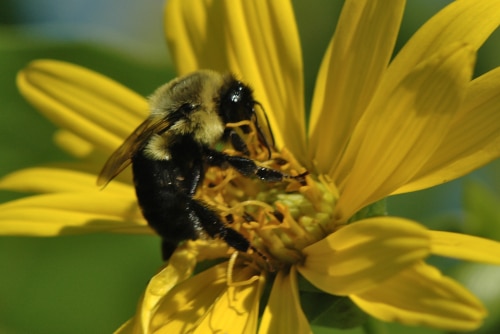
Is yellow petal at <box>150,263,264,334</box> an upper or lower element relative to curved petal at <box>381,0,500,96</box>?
lower

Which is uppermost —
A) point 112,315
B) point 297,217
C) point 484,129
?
point 484,129

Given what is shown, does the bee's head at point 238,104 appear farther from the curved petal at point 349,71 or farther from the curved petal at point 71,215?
the curved petal at point 71,215

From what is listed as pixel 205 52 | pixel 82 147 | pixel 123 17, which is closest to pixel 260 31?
pixel 205 52

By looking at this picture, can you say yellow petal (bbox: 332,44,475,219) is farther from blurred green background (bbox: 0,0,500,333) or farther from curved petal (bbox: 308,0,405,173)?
blurred green background (bbox: 0,0,500,333)

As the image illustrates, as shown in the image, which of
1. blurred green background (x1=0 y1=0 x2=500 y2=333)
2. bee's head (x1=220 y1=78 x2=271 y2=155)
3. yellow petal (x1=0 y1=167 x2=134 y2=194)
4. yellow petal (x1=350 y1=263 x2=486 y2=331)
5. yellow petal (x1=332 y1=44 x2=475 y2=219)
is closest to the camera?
yellow petal (x1=350 y1=263 x2=486 y2=331)

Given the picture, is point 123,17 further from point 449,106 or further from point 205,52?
point 449,106

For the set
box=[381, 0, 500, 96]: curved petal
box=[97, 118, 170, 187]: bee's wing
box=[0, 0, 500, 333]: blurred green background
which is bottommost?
box=[0, 0, 500, 333]: blurred green background

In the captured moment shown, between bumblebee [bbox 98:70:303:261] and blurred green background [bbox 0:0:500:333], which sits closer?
bumblebee [bbox 98:70:303:261]

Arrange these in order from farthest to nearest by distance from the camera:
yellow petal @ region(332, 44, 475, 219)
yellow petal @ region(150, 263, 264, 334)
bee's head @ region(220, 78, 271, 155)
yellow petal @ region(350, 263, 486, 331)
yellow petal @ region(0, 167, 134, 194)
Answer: yellow petal @ region(0, 167, 134, 194)
bee's head @ region(220, 78, 271, 155)
yellow petal @ region(150, 263, 264, 334)
yellow petal @ region(332, 44, 475, 219)
yellow petal @ region(350, 263, 486, 331)

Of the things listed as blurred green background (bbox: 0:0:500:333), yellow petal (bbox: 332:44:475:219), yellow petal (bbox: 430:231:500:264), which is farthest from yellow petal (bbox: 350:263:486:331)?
blurred green background (bbox: 0:0:500:333)
